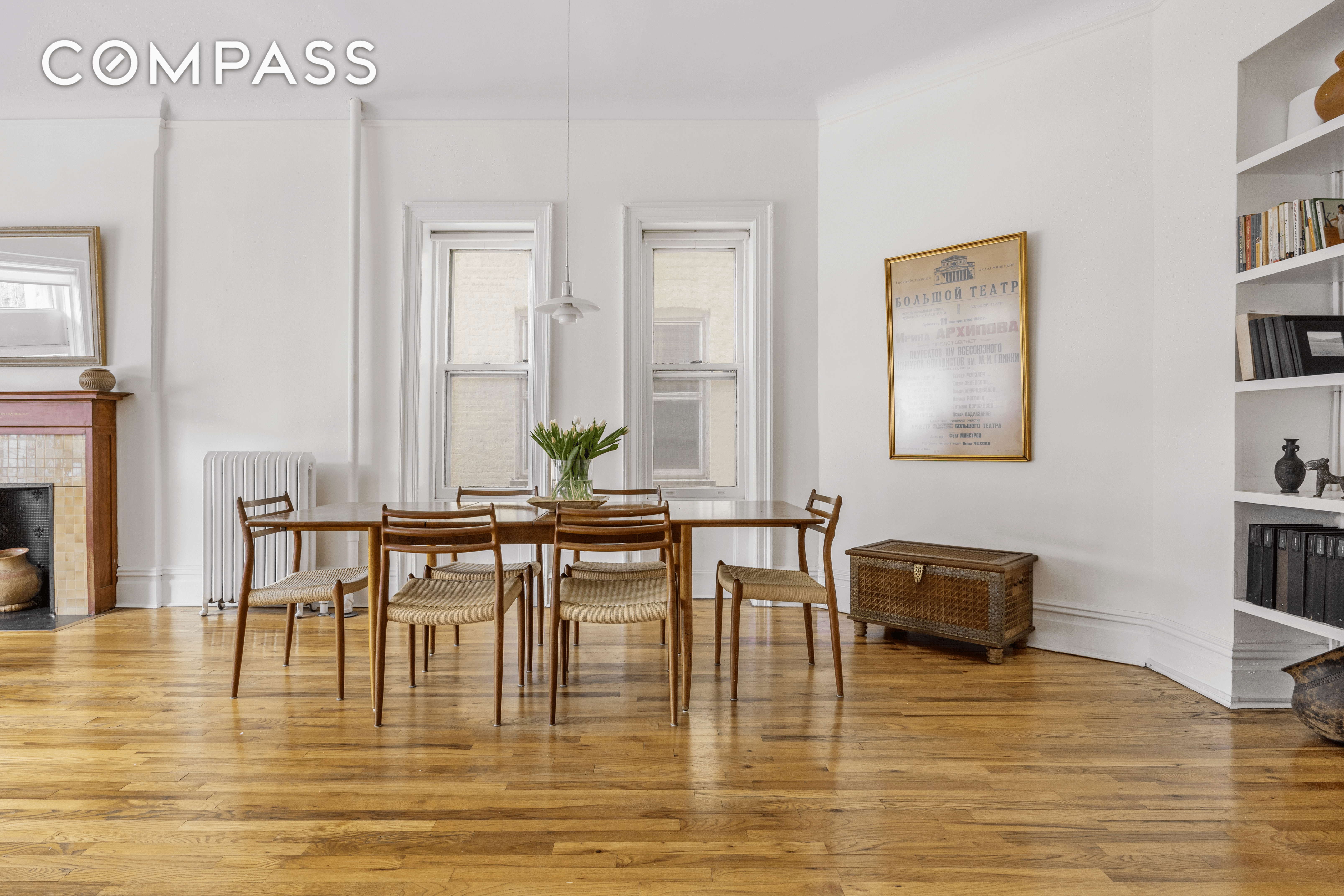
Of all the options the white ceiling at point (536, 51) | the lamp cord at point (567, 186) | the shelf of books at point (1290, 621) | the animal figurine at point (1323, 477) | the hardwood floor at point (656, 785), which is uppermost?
the white ceiling at point (536, 51)

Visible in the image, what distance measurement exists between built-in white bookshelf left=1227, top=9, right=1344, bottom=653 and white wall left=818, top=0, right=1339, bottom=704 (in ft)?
0.20

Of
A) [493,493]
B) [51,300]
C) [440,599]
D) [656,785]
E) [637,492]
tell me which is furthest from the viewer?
[51,300]

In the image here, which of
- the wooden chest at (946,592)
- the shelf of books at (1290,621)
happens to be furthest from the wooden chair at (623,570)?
the shelf of books at (1290,621)

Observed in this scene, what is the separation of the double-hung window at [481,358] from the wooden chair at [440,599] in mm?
2057

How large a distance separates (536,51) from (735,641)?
3553 millimetres

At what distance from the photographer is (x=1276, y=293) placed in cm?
293

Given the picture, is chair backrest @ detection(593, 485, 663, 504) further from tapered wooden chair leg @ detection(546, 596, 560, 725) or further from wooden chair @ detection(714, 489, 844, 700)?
tapered wooden chair leg @ detection(546, 596, 560, 725)

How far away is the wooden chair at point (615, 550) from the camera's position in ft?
8.79

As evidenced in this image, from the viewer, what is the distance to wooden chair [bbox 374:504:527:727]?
2658mm

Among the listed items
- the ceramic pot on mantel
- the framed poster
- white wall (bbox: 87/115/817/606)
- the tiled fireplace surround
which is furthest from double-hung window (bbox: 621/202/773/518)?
the tiled fireplace surround

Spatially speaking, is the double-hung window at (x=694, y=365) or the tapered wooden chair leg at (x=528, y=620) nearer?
the tapered wooden chair leg at (x=528, y=620)

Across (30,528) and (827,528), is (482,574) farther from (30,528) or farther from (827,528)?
(30,528)

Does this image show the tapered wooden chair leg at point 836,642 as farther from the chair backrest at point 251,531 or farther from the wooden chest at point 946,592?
the chair backrest at point 251,531

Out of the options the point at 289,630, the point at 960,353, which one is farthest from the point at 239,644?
the point at 960,353
